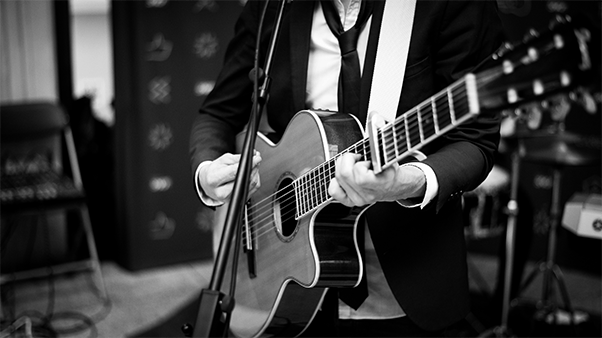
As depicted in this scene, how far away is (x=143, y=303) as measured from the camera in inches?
154

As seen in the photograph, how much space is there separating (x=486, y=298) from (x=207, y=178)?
9.12ft

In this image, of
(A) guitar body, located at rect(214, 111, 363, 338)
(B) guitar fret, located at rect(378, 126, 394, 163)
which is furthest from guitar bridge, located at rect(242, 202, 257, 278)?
(B) guitar fret, located at rect(378, 126, 394, 163)

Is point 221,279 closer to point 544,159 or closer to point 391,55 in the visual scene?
point 391,55

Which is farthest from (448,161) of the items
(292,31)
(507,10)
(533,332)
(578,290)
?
(507,10)

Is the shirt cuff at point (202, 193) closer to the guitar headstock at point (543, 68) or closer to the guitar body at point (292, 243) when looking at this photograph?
the guitar body at point (292, 243)

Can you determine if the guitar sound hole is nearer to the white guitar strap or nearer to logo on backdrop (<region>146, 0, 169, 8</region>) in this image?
the white guitar strap

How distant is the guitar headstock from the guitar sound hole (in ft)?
1.96

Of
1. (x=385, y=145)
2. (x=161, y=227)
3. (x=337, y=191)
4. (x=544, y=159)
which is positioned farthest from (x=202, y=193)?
(x=161, y=227)

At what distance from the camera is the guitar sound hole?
148cm

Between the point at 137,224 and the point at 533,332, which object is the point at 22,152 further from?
the point at 533,332

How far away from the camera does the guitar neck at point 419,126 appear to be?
100 cm

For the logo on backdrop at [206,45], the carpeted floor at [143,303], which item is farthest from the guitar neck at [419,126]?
the logo on backdrop at [206,45]

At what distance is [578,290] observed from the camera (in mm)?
4164

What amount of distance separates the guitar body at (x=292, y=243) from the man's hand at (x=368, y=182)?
18cm
